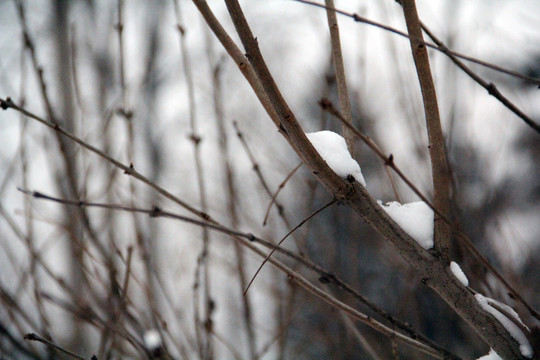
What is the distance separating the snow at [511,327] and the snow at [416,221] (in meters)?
0.14

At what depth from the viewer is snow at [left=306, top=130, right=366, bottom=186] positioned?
0.84 metres

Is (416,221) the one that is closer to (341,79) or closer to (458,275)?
(458,275)

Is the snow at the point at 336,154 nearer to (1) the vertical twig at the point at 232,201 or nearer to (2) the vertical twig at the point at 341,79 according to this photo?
(2) the vertical twig at the point at 341,79

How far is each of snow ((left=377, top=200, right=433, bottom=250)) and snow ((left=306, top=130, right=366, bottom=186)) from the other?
0.27 ft

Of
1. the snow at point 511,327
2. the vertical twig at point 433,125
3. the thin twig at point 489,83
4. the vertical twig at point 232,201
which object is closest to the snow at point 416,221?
the vertical twig at point 433,125

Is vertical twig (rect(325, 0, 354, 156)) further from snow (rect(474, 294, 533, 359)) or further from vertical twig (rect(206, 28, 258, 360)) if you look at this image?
vertical twig (rect(206, 28, 258, 360))

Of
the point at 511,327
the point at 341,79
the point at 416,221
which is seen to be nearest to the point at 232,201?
the point at 341,79

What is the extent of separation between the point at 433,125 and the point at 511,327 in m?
0.38

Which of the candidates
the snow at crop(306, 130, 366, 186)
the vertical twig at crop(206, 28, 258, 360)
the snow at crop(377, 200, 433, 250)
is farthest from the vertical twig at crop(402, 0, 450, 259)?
the vertical twig at crop(206, 28, 258, 360)

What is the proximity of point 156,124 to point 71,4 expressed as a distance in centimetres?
122

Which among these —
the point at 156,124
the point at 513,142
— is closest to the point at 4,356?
the point at 156,124

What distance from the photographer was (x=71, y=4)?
4031mm

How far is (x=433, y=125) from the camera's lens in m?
0.84

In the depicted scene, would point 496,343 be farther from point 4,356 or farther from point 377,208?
point 4,356
